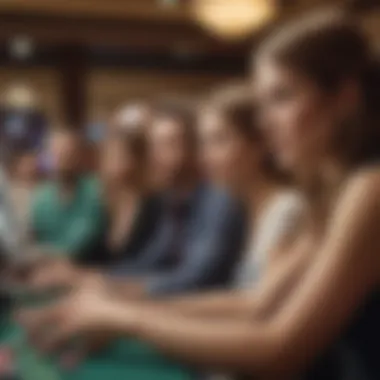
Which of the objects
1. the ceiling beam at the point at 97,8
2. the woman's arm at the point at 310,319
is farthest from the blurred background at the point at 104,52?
the woman's arm at the point at 310,319

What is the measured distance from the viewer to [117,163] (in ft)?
2.37

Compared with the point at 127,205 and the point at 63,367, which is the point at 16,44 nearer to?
the point at 127,205

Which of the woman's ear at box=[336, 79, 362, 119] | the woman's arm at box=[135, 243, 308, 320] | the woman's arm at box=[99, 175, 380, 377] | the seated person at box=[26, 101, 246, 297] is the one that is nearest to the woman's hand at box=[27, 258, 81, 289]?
the seated person at box=[26, 101, 246, 297]

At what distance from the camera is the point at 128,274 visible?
72 cm

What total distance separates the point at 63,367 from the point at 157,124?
233 mm

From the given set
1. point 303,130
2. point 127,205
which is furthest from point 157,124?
point 303,130

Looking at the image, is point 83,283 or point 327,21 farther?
point 83,283

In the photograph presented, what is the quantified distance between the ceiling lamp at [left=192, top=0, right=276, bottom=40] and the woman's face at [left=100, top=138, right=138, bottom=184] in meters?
0.14

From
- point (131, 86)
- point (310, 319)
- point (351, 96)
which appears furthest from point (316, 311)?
point (131, 86)

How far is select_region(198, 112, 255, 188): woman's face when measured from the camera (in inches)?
25.9

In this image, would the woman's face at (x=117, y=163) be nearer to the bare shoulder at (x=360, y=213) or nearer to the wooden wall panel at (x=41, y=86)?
the wooden wall panel at (x=41, y=86)

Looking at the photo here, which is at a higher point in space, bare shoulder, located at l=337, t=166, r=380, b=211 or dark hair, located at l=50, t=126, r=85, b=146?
dark hair, located at l=50, t=126, r=85, b=146

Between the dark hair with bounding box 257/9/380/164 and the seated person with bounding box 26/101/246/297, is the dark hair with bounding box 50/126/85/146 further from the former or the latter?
the dark hair with bounding box 257/9/380/164

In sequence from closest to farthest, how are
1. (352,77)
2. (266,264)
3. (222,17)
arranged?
(352,77), (266,264), (222,17)
